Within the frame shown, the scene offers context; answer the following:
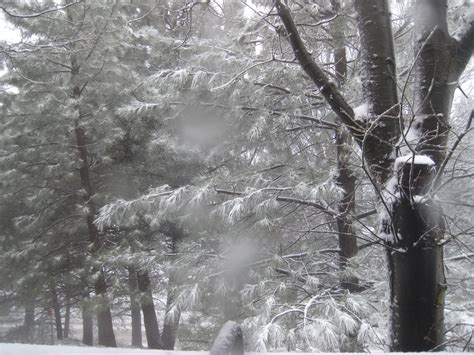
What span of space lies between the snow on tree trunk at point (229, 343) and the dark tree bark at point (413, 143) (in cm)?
157

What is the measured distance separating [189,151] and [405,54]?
508 cm

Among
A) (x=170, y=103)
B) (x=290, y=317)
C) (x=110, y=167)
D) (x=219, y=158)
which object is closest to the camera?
(x=290, y=317)

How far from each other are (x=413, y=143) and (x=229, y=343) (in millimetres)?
2203

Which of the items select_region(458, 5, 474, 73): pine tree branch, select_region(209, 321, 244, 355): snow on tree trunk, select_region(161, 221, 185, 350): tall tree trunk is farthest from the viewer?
select_region(161, 221, 185, 350): tall tree trunk

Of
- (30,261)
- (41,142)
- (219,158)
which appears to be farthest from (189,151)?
(30,261)

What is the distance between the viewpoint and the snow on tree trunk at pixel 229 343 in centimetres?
144

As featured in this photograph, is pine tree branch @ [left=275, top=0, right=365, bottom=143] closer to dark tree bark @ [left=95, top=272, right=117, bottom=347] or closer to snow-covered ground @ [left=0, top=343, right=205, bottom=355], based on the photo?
snow-covered ground @ [left=0, top=343, right=205, bottom=355]

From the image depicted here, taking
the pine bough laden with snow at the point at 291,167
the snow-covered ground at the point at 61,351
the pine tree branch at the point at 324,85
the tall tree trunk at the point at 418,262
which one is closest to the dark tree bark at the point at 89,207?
the pine bough laden with snow at the point at 291,167

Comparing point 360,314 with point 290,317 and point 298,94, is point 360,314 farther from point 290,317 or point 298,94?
point 298,94

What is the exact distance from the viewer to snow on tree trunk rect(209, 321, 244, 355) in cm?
144

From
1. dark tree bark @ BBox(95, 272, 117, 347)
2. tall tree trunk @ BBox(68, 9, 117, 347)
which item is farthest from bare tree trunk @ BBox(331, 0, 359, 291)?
dark tree bark @ BBox(95, 272, 117, 347)

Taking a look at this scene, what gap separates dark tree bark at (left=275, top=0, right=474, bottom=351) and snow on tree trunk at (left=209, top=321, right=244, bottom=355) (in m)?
1.57

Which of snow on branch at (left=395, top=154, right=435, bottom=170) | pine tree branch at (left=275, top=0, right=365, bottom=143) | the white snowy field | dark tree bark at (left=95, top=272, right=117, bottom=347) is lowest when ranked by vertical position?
dark tree bark at (left=95, top=272, right=117, bottom=347)

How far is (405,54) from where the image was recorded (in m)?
5.93
